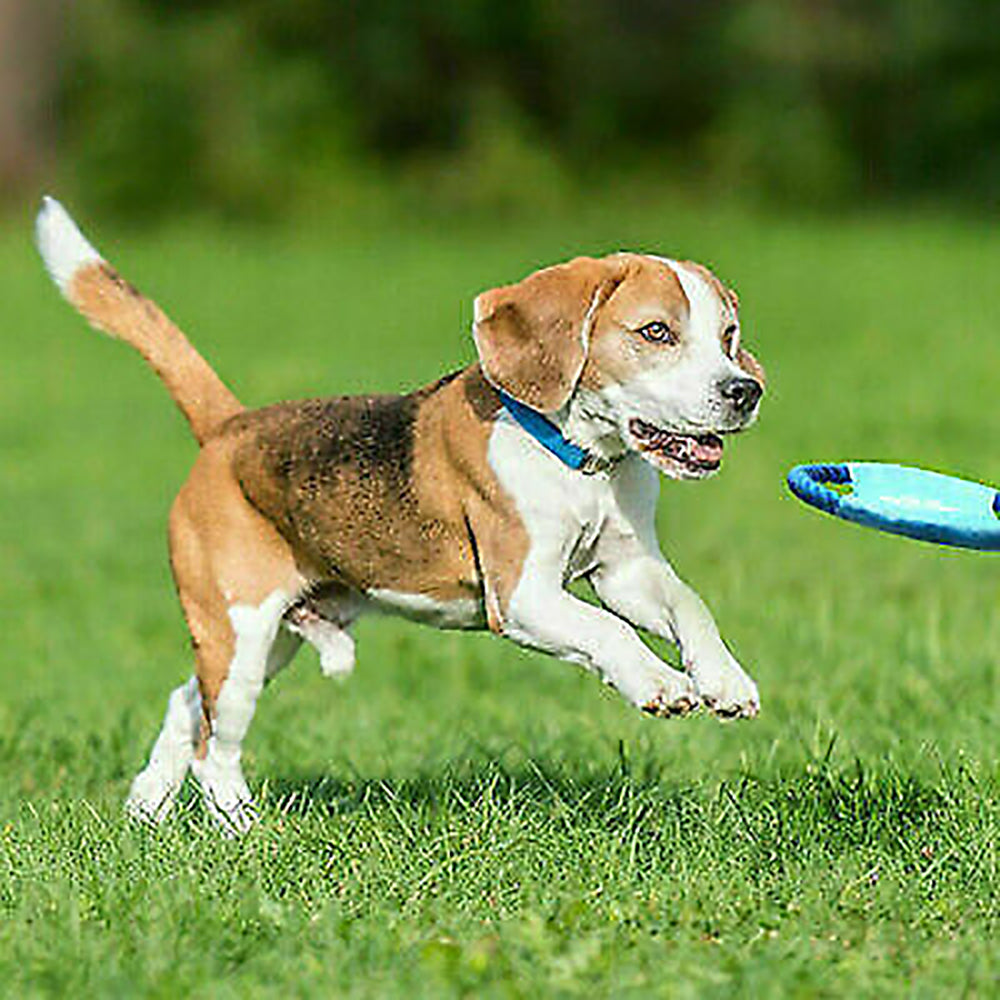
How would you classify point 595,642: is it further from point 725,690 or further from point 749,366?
point 749,366

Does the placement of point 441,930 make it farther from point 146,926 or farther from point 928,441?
point 928,441

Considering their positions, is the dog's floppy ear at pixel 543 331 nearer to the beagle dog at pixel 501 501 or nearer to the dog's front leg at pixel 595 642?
the beagle dog at pixel 501 501

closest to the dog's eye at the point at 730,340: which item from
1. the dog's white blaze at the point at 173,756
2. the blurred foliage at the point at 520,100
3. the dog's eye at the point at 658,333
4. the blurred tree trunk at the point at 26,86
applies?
the dog's eye at the point at 658,333

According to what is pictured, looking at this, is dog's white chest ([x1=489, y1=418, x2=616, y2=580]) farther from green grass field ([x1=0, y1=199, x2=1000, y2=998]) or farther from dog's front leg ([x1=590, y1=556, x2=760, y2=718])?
green grass field ([x1=0, y1=199, x2=1000, y2=998])

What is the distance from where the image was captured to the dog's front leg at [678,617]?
5484 millimetres

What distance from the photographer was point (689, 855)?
551 centimetres

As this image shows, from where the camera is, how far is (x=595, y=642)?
5.46 metres

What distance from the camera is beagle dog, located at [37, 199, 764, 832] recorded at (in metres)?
5.54

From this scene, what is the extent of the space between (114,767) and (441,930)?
2819 mm

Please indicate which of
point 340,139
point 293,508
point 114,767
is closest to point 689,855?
point 293,508

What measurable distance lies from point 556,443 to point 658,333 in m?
0.40

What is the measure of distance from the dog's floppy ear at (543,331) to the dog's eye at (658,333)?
0.50ft

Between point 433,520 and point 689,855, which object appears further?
point 433,520

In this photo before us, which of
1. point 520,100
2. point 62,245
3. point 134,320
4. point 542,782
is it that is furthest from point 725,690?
point 520,100
